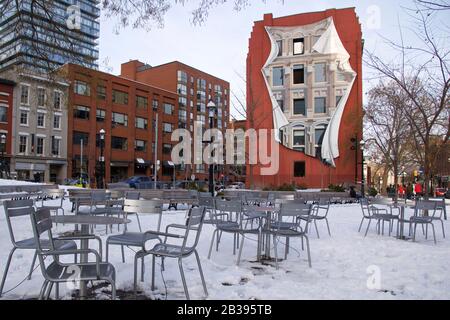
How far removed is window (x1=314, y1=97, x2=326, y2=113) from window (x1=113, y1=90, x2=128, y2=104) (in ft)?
98.8

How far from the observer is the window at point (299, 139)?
113 feet

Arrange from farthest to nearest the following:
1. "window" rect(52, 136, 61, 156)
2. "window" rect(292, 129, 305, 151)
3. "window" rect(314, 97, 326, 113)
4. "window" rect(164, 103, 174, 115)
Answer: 1. "window" rect(164, 103, 174, 115)
2. "window" rect(52, 136, 61, 156)
3. "window" rect(292, 129, 305, 151)
4. "window" rect(314, 97, 326, 113)

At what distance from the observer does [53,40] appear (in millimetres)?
9172

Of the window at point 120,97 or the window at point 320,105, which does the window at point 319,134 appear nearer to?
the window at point 320,105

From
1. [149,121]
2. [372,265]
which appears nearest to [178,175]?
[149,121]

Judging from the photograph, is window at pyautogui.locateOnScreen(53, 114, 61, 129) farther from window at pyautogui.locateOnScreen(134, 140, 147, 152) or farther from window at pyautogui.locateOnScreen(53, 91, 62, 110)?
window at pyautogui.locateOnScreen(53, 91, 62, 110)

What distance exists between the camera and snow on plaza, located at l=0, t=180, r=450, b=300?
433 centimetres

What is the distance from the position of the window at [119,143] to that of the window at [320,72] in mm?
29716

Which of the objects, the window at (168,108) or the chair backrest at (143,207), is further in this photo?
the window at (168,108)

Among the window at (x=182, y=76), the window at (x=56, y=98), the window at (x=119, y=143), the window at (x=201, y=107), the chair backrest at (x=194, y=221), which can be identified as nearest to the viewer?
the chair backrest at (x=194, y=221)

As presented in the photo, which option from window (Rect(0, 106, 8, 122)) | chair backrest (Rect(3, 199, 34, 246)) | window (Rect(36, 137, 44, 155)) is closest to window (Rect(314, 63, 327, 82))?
window (Rect(36, 137, 44, 155))

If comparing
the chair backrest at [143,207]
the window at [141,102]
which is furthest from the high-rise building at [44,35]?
the window at [141,102]

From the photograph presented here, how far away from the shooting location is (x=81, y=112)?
46.7 m
